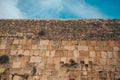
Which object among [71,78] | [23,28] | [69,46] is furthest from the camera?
[23,28]

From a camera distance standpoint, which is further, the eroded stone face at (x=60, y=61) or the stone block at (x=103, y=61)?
the stone block at (x=103, y=61)

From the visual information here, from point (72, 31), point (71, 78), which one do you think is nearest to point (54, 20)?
point (72, 31)

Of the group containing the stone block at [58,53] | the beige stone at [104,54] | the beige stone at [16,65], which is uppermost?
the stone block at [58,53]

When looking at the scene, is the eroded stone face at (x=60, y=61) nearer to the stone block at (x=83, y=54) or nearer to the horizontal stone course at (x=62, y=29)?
the stone block at (x=83, y=54)

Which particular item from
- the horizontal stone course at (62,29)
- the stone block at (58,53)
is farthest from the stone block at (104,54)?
the stone block at (58,53)

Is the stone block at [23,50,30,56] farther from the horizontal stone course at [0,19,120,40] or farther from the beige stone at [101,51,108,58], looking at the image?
the beige stone at [101,51,108,58]

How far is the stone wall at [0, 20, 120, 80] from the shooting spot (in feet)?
30.5

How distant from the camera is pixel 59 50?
9.83 metres

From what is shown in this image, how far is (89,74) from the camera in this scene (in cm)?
914

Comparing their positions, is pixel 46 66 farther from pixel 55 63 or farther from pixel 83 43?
pixel 83 43

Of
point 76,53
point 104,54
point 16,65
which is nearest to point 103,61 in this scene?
point 104,54

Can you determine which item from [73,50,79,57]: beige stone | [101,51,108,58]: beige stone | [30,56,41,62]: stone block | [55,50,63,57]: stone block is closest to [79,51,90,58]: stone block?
[73,50,79,57]: beige stone

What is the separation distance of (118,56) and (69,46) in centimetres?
218

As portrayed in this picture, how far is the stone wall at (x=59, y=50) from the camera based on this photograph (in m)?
A: 9.28
